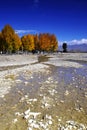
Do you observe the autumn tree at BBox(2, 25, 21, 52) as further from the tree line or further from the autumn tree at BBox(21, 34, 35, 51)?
the autumn tree at BBox(21, 34, 35, 51)

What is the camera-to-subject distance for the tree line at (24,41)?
323ft

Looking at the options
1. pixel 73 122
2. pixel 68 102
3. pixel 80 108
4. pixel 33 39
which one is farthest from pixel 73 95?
pixel 33 39

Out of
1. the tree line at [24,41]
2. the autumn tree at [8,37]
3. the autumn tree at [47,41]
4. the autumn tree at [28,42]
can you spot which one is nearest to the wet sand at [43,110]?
the autumn tree at [8,37]

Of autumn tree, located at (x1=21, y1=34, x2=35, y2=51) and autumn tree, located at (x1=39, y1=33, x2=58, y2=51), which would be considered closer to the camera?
autumn tree, located at (x1=21, y1=34, x2=35, y2=51)

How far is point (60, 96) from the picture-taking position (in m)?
17.4

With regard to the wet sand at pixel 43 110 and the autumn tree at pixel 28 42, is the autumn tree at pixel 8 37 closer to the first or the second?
the autumn tree at pixel 28 42

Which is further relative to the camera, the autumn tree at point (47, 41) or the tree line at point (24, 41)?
the autumn tree at point (47, 41)

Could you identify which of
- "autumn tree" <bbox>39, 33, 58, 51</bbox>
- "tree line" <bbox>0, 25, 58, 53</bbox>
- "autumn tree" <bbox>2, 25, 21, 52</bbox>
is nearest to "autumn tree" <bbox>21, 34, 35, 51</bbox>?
"tree line" <bbox>0, 25, 58, 53</bbox>

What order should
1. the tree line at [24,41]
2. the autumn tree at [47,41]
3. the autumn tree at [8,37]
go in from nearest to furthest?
the autumn tree at [8,37] → the tree line at [24,41] → the autumn tree at [47,41]

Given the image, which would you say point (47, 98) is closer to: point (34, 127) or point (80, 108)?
point (80, 108)

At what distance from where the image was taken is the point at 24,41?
123250 mm

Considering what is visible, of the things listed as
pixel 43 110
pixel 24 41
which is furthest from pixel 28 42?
pixel 43 110

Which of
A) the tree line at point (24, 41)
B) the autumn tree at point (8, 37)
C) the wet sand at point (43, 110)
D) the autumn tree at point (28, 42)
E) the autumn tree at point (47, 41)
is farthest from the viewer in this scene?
the autumn tree at point (47, 41)

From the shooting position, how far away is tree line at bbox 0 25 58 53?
9831 centimetres
